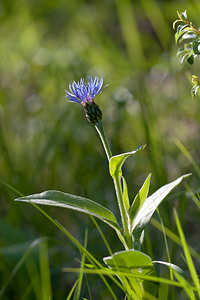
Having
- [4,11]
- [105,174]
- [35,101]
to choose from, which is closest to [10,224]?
[105,174]

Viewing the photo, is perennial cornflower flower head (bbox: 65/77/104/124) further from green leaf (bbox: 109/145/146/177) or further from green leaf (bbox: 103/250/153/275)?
green leaf (bbox: 103/250/153/275)

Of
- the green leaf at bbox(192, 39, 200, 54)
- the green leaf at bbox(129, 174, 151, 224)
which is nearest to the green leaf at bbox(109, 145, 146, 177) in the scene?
the green leaf at bbox(129, 174, 151, 224)

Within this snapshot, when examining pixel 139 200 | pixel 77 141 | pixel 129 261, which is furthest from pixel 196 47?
pixel 77 141

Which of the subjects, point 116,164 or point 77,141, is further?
point 77,141

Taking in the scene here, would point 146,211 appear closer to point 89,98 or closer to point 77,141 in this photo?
point 89,98

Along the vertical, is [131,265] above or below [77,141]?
below

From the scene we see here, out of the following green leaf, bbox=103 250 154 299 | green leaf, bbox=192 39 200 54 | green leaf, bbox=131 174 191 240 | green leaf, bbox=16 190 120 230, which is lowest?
green leaf, bbox=103 250 154 299

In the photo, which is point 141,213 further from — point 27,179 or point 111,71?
point 111,71

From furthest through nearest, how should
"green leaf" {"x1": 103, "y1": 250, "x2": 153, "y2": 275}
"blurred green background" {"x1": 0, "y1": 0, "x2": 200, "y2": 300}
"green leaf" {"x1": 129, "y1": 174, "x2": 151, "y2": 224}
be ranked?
"blurred green background" {"x1": 0, "y1": 0, "x2": 200, "y2": 300} → "green leaf" {"x1": 129, "y1": 174, "x2": 151, "y2": 224} → "green leaf" {"x1": 103, "y1": 250, "x2": 153, "y2": 275}

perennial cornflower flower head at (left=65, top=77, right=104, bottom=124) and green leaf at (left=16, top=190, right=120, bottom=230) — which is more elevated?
perennial cornflower flower head at (left=65, top=77, right=104, bottom=124)
